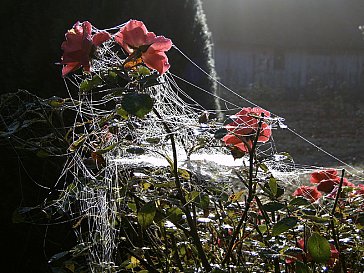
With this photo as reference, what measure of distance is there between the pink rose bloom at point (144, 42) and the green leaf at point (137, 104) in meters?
0.15

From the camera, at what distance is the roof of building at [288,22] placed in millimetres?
21172

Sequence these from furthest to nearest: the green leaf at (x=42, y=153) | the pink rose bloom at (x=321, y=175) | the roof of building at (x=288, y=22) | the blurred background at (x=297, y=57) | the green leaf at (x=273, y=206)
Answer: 1. the roof of building at (x=288, y=22)
2. the blurred background at (x=297, y=57)
3. the pink rose bloom at (x=321, y=175)
4. the green leaf at (x=42, y=153)
5. the green leaf at (x=273, y=206)

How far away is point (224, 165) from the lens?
46.8 inches

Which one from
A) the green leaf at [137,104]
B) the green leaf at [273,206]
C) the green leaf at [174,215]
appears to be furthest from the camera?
the green leaf at [174,215]

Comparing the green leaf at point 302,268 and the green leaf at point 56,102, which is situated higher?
the green leaf at point 56,102

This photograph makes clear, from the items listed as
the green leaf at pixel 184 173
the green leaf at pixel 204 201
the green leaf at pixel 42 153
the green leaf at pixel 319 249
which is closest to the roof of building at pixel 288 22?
the green leaf at pixel 42 153

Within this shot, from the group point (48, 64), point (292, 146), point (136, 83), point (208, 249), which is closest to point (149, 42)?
point (136, 83)

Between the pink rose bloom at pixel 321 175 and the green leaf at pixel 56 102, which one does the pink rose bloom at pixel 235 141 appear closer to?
A: the green leaf at pixel 56 102

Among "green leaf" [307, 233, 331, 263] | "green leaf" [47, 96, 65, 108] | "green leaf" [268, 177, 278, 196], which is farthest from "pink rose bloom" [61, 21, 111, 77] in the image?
"green leaf" [307, 233, 331, 263]

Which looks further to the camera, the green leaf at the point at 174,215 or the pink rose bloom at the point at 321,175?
the pink rose bloom at the point at 321,175

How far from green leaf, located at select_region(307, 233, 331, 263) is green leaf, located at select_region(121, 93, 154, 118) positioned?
35 centimetres

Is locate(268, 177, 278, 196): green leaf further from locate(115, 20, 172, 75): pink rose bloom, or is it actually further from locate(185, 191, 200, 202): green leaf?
locate(115, 20, 172, 75): pink rose bloom

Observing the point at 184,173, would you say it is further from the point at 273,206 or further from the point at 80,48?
the point at 80,48

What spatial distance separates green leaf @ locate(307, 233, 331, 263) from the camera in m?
0.97
